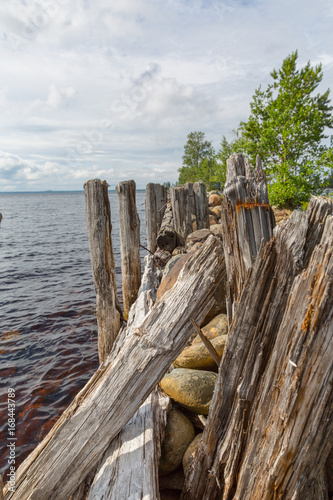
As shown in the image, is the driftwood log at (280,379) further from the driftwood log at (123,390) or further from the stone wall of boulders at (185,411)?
the stone wall of boulders at (185,411)

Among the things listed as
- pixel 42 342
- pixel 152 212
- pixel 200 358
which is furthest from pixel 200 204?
pixel 200 358

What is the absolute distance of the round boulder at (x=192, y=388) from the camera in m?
3.46

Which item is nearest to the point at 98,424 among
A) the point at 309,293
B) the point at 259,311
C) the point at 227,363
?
the point at 227,363

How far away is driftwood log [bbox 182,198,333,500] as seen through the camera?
71.4 inches

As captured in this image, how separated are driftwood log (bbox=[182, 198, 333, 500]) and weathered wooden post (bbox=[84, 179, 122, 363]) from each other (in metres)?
3.25

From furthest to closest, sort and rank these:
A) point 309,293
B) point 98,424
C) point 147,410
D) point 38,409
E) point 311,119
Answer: point 311,119
point 38,409
point 147,410
point 98,424
point 309,293

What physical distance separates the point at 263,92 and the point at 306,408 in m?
18.1

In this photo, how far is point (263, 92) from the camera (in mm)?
16359

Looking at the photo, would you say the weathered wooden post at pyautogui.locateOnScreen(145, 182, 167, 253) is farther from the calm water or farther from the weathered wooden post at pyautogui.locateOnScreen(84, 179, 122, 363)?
the weathered wooden post at pyautogui.locateOnScreen(84, 179, 122, 363)

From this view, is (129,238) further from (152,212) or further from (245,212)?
(245,212)

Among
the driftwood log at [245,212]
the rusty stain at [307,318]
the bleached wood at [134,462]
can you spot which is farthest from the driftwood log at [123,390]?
the rusty stain at [307,318]

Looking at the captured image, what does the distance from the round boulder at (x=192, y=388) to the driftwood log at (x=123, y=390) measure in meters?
0.87

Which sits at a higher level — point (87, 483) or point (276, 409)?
point (276, 409)

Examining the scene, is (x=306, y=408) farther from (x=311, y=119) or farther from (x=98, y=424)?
(x=311, y=119)
